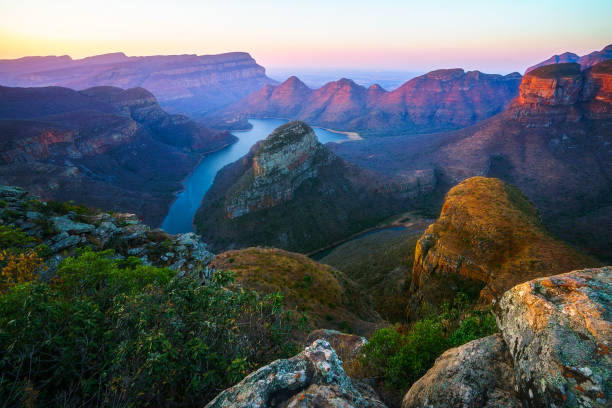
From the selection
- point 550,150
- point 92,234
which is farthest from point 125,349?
point 550,150

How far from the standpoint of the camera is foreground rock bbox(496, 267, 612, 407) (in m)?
4.63

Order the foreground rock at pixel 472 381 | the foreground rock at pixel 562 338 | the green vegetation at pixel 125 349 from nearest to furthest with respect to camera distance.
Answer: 1. the foreground rock at pixel 562 338
2. the foreground rock at pixel 472 381
3. the green vegetation at pixel 125 349

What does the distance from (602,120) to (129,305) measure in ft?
536

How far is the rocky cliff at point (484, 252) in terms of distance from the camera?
26406 mm

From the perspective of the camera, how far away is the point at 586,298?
20.2ft

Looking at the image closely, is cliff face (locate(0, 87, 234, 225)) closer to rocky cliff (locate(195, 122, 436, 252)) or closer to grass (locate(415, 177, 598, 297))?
rocky cliff (locate(195, 122, 436, 252))

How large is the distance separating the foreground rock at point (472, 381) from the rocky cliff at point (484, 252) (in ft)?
69.4

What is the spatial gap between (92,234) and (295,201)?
6555 centimetres

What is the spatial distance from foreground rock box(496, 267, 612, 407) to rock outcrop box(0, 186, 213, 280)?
714 inches

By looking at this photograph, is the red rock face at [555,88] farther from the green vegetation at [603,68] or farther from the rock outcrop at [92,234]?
the rock outcrop at [92,234]

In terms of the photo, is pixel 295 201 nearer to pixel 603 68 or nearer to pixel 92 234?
pixel 92 234

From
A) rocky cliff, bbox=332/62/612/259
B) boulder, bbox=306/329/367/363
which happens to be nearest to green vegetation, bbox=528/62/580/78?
rocky cliff, bbox=332/62/612/259

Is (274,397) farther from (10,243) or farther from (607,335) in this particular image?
(10,243)

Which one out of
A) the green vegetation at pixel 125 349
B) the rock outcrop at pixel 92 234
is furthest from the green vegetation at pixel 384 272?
the green vegetation at pixel 125 349
